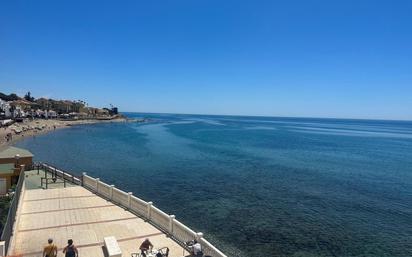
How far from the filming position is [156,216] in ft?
51.7

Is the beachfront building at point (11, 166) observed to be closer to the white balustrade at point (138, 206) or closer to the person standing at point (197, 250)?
the white balustrade at point (138, 206)

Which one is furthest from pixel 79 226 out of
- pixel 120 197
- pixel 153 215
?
pixel 120 197

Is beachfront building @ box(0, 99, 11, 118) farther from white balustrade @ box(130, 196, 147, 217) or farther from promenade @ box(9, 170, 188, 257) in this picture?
white balustrade @ box(130, 196, 147, 217)

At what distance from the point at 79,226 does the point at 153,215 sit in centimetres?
345

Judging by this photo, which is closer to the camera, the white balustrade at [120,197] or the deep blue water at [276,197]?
the white balustrade at [120,197]

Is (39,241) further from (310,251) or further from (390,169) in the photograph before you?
(390,169)

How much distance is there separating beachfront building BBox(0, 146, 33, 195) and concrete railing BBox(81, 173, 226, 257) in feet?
17.0

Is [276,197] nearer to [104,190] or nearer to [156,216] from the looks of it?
[104,190]

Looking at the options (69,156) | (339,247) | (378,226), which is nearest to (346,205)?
(378,226)

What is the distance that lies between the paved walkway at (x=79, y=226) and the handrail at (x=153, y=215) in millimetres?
327

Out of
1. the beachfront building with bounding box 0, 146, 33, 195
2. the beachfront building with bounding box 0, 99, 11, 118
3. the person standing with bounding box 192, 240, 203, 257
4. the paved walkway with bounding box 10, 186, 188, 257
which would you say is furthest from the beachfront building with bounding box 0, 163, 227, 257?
the beachfront building with bounding box 0, 99, 11, 118

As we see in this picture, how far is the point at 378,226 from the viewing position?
912 inches

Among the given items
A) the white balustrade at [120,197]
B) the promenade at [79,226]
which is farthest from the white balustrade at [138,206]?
the white balustrade at [120,197]

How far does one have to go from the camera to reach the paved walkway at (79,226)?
13.1m
